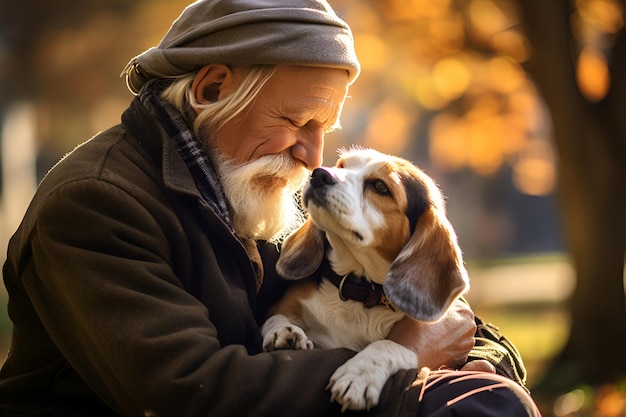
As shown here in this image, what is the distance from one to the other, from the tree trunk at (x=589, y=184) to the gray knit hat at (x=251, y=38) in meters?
4.37

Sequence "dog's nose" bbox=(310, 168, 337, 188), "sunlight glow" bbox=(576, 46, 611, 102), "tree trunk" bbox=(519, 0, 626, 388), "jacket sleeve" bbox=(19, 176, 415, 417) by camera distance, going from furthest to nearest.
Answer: "sunlight glow" bbox=(576, 46, 611, 102), "tree trunk" bbox=(519, 0, 626, 388), "dog's nose" bbox=(310, 168, 337, 188), "jacket sleeve" bbox=(19, 176, 415, 417)

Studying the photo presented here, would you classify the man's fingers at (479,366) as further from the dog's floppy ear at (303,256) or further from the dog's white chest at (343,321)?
the dog's floppy ear at (303,256)

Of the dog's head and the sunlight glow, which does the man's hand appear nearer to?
the dog's head

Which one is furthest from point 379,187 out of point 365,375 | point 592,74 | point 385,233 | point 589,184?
point 592,74

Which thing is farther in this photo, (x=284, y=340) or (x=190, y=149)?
(x=190, y=149)

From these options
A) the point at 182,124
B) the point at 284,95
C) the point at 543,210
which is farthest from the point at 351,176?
the point at 543,210

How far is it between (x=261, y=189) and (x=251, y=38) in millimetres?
519

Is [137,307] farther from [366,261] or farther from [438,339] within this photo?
[438,339]

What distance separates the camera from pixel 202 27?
3.16 m

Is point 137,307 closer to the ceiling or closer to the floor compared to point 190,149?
closer to the floor

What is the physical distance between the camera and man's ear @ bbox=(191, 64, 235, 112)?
10.4ft

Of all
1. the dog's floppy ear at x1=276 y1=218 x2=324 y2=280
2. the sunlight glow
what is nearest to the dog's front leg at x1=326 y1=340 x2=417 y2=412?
the dog's floppy ear at x1=276 y1=218 x2=324 y2=280

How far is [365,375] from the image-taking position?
8.63 ft

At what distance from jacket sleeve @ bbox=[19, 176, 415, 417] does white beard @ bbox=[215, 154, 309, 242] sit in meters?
0.54
